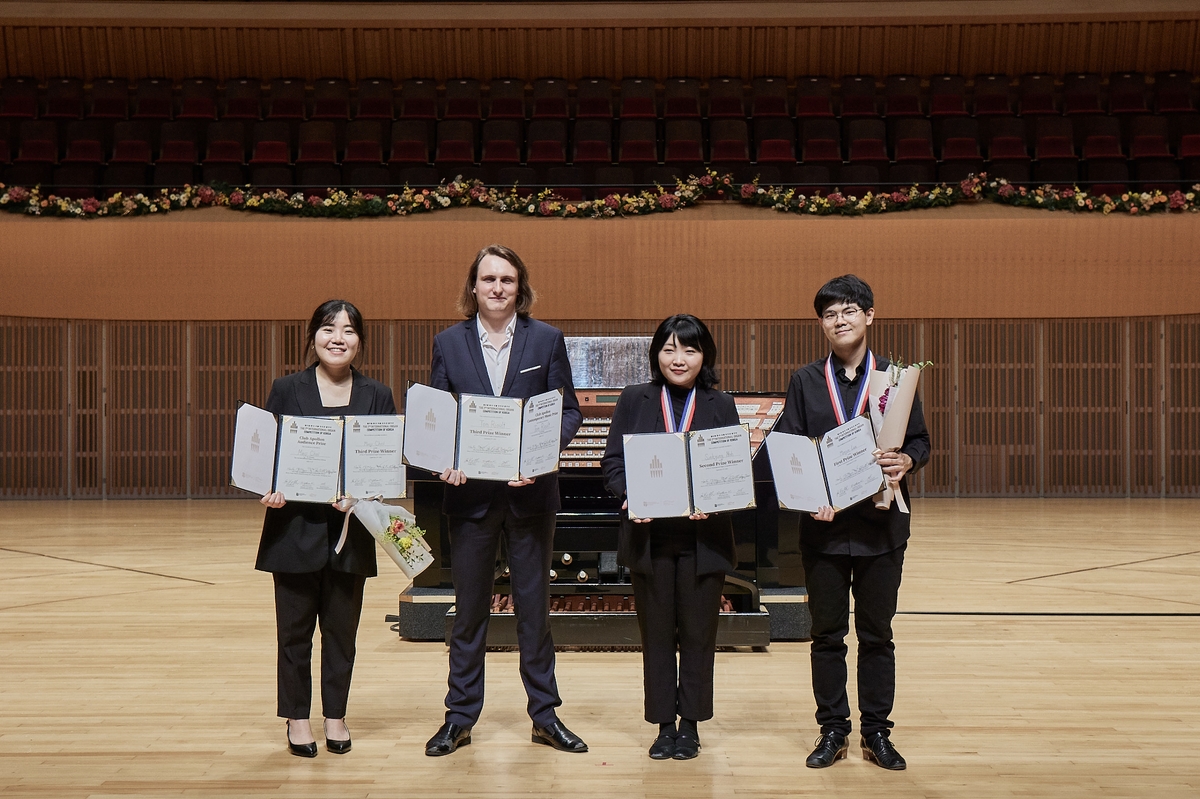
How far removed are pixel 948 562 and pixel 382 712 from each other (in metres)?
4.11

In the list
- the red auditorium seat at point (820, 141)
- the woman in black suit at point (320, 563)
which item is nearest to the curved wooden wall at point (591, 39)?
the red auditorium seat at point (820, 141)

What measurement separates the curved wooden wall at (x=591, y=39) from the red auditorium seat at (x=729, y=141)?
1699 millimetres

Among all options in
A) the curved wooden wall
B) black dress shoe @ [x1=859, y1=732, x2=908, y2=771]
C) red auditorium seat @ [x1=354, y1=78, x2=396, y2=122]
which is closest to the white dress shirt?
black dress shoe @ [x1=859, y1=732, x2=908, y2=771]

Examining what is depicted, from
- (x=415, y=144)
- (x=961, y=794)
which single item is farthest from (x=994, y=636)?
(x=415, y=144)

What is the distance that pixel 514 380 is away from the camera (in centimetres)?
308

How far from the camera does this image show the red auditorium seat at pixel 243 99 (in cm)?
1177

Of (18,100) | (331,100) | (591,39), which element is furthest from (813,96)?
(18,100)

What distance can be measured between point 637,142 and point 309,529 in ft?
28.7

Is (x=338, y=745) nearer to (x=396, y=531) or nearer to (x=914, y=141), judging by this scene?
(x=396, y=531)

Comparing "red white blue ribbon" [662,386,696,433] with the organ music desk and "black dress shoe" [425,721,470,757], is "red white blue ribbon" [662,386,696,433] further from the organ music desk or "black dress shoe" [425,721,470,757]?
the organ music desk

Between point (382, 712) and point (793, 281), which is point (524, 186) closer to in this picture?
point (793, 281)

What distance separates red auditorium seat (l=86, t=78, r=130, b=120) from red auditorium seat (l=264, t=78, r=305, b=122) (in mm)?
1589

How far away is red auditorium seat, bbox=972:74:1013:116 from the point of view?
455 inches

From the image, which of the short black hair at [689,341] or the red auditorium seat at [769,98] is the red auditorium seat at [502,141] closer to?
the red auditorium seat at [769,98]
